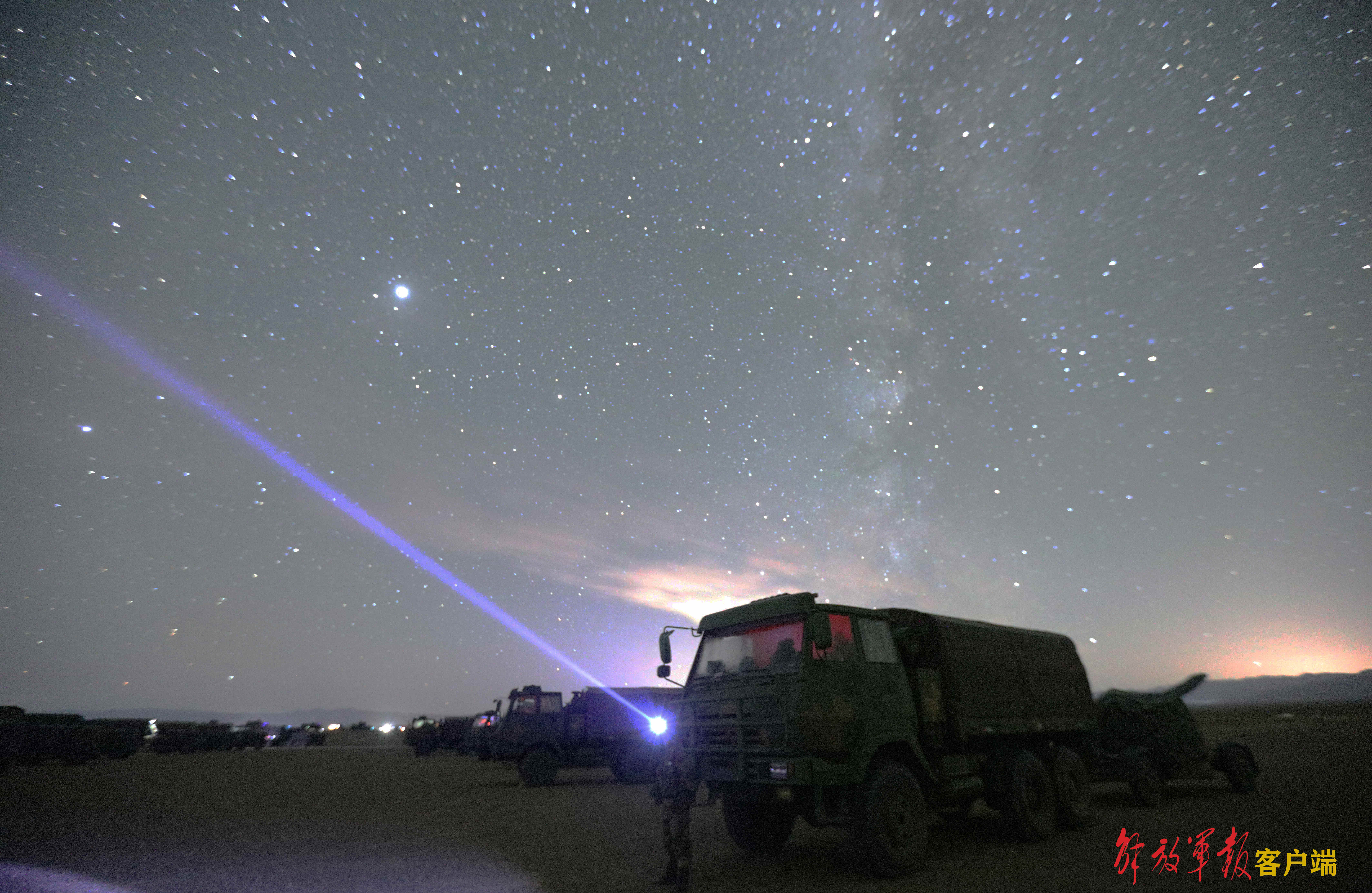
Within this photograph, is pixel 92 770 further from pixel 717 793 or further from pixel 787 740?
pixel 787 740

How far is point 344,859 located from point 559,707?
11620 millimetres

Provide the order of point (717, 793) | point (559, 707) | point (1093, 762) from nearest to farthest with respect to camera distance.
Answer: point (717, 793)
point (1093, 762)
point (559, 707)

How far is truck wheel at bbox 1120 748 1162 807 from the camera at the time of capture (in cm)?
1221

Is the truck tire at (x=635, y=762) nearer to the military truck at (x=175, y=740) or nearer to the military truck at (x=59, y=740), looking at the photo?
the military truck at (x=59, y=740)

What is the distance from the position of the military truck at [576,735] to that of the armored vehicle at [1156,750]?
11.9 metres

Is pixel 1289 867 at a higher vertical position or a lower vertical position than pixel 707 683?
lower

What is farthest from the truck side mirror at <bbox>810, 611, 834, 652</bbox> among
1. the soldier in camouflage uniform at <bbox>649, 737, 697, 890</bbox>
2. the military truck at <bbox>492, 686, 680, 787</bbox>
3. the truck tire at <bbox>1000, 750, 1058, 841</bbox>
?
the military truck at <bbox>492, 686, 680, 787</bbox>

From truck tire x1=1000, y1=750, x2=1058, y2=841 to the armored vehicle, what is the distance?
3.34m

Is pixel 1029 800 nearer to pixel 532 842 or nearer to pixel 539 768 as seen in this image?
pixel 532 842

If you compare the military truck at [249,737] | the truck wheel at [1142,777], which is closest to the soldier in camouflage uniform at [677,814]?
the truck wheel at [1142,777]

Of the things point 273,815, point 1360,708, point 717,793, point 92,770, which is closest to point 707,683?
point 717,793

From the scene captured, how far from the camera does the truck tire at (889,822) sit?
7.32 metres

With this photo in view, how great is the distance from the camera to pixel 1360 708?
3339 inches

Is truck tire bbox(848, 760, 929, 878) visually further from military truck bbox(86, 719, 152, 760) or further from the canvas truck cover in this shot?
military truck bbox(86, 719, 152, 760)
